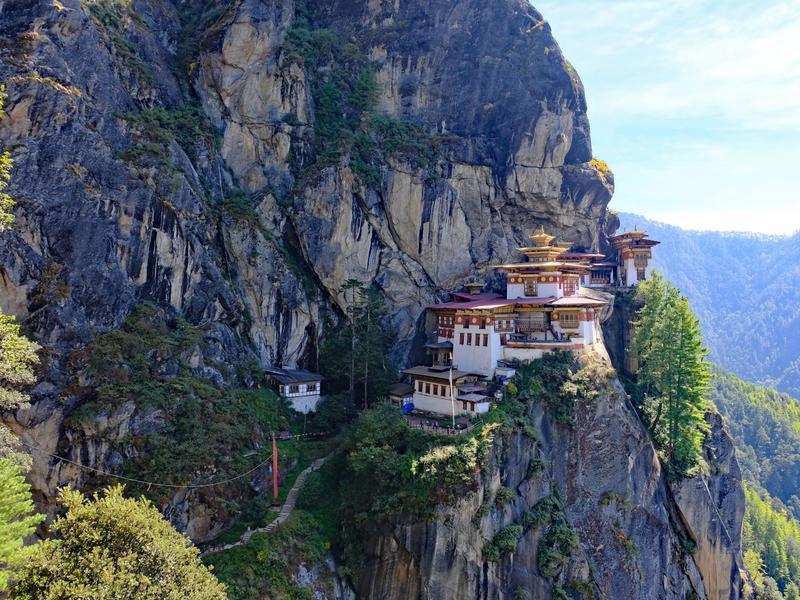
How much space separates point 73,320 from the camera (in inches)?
1104

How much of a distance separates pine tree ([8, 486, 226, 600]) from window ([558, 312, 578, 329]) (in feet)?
86.9

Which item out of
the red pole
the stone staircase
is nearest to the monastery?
the stone staircase

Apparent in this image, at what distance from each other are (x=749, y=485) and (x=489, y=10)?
8910cm

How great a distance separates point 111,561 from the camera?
15.2 meters

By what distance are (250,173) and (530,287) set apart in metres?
24.4

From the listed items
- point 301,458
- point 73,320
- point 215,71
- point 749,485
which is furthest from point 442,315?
point 749,485

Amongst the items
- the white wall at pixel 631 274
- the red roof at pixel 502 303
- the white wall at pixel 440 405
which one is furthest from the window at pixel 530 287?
the white wall at pixel 631 274

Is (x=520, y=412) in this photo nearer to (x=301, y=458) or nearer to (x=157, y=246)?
(x=301, y=458)

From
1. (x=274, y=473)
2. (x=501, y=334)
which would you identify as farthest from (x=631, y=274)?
(x=274, y=473)

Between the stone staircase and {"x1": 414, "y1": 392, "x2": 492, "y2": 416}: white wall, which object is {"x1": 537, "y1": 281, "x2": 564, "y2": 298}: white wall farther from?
the stone staircase

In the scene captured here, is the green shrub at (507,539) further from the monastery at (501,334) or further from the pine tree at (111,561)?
the pine tree at (111,561)

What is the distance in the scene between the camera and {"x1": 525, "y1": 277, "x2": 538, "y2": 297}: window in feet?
130

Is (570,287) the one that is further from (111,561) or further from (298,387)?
(111,561)

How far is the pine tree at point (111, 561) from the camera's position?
14.5 metres
